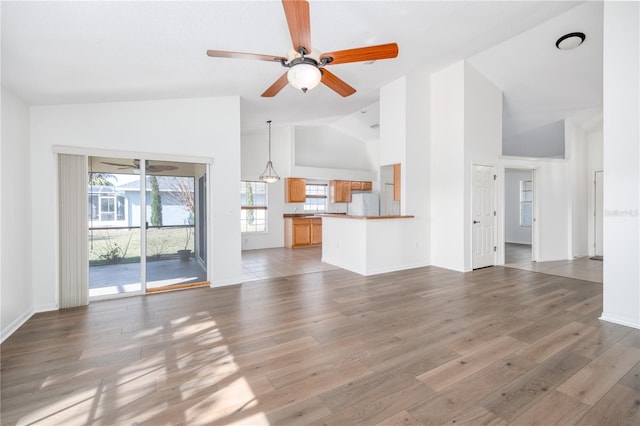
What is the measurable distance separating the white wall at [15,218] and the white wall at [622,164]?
19.7 feet

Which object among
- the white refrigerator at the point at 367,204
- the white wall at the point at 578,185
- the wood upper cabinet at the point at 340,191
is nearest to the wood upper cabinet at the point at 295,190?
the wood upper cabinet at the point at 340,191

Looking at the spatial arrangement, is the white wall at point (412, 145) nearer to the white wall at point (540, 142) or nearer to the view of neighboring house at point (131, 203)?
the view of neighboring house at point (131, 203)

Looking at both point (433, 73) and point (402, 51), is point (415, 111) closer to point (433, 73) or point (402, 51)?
point (433, 73)

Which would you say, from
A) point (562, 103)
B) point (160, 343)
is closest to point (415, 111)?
point (562, 103)

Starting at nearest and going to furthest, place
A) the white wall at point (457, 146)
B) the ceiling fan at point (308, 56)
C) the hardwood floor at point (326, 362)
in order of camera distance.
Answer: the hardwood floor at point (326, 362) < the ceiling fan at point (308, 56) < the white wall at point (457, 146)

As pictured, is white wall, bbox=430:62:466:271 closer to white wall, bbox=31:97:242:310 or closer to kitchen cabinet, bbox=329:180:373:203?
white wall, bbox=31:97:242:310

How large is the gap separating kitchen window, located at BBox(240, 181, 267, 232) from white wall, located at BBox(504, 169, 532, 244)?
7.27 meters

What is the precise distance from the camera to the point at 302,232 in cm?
879

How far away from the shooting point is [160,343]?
265cm

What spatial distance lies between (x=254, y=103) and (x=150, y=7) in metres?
3.11

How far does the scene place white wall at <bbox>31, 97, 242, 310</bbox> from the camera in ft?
11.3

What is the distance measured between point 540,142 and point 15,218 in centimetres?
1031

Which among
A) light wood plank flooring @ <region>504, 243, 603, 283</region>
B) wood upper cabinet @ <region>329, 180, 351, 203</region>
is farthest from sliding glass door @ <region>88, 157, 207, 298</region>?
light wood plank flooring @ <region>504, 243, 603, 283</region>

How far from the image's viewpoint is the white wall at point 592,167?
21.9ft
